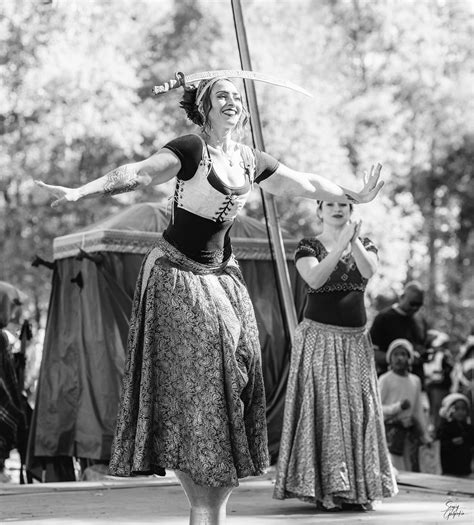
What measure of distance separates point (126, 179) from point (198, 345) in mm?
709

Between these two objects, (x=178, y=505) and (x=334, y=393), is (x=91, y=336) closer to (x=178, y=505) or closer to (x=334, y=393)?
(x=178, y=505)

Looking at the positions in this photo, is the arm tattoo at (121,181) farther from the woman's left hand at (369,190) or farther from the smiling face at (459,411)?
the smiling face at (459,411)

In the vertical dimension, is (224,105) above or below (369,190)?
above

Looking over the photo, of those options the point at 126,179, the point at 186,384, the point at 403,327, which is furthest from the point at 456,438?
the point at 126,179

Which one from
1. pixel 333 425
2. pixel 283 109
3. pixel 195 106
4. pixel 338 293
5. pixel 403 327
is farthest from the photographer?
pixel 283 109

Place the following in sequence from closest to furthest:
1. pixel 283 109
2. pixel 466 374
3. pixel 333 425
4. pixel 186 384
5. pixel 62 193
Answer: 1. pixel 62 193
2. pixel 186 384
3. pixel 333 425
4. pixel 466 374
5. pixel 283 109

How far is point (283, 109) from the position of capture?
63.8 ft

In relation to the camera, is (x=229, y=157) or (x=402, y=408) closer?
(x=229, y=157)

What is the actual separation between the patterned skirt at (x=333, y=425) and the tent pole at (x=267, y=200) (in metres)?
0.84

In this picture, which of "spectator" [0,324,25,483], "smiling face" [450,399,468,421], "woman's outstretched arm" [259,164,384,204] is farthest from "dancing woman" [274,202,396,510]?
"smiling face" [450,399,468,421]

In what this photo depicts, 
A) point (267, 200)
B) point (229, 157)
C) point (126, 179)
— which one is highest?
point (267, 200)

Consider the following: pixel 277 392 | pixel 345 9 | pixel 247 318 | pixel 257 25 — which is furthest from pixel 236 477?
pixel 345 9

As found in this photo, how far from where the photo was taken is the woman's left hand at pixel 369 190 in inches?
185

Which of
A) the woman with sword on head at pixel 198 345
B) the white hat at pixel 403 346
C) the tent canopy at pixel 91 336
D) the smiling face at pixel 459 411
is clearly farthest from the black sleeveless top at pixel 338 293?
the smiling face at pixel 459 411
